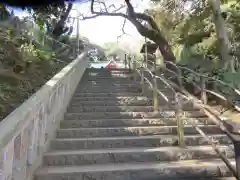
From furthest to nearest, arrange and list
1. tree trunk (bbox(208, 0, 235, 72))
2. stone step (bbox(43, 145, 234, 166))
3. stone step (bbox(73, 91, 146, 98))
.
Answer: tree trunk (bbox(208, 0, 235, 72)), stone step (bbox(73, 91, 146, 98)), stone step (bbox(43, 145, 234, 166))

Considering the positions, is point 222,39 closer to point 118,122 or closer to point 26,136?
point 118,122

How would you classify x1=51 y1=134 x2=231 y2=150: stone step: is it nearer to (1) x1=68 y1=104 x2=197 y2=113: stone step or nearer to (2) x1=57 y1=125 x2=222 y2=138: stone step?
(2) x1=57 y1=125 x2=222 y2=138: stone step

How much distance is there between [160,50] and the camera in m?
10.7

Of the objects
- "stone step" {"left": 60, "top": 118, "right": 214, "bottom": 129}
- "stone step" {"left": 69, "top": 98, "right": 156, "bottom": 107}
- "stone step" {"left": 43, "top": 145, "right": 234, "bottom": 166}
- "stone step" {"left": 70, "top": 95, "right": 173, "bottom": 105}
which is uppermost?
"stone step" {"left": 70, "top": 95, "right": 173, "bottom": 105}

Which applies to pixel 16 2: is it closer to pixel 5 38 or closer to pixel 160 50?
pixel 5 38

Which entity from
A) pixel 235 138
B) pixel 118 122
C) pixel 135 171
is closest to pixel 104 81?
pixel 118 122

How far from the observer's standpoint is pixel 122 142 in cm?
430

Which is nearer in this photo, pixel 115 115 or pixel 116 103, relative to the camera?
pixel 115 115

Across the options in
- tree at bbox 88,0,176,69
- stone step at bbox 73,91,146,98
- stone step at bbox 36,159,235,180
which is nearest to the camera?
stone step at bbox 36,159,235,180

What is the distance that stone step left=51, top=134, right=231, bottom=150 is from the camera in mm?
4227

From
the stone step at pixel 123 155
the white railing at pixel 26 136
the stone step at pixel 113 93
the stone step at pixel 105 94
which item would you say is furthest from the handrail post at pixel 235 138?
the stone step at pixel 105 94

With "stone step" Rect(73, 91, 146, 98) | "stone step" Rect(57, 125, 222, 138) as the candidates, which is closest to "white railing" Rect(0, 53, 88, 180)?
"stone step" Rect(57, 125, 222, 138)

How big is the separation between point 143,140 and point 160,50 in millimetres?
6774

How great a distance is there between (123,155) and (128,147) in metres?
0.46
